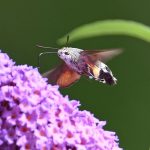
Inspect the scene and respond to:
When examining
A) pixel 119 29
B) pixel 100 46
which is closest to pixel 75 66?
pixel 119 29

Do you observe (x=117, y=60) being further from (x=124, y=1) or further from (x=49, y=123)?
(x=49, y=123)

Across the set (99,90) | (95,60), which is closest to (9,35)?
(99,90)

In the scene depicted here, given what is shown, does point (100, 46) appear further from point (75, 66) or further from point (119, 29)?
point (75, 66)

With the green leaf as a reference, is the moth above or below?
below

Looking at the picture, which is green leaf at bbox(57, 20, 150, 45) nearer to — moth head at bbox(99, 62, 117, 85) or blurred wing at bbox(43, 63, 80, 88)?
moth head at bbox(99, 62, 117, 85)

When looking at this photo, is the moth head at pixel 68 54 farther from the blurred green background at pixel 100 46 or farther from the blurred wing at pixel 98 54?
the blurred green background at pixel 100 46

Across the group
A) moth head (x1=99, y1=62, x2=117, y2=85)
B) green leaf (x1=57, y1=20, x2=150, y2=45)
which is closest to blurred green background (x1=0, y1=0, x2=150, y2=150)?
green leaf (x1=57, y1=20, x2=150, y2=45)

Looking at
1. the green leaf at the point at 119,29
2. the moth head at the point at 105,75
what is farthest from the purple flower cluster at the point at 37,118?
the green leaf at the point at 119,29
